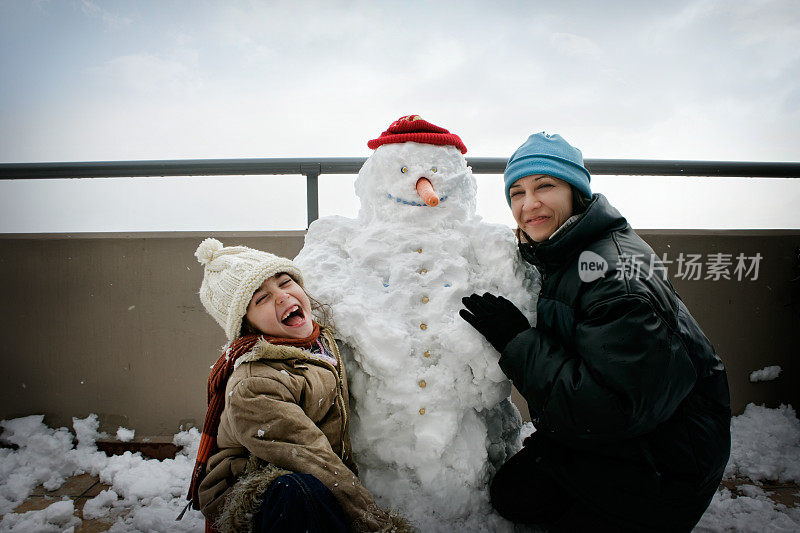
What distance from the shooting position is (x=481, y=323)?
53.3 inches

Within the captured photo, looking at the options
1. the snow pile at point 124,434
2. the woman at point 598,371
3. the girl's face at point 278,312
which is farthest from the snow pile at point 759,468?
the snow pile at point 124,434

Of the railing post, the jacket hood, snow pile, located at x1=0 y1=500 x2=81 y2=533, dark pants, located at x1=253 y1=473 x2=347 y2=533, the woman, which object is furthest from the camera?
the railing post

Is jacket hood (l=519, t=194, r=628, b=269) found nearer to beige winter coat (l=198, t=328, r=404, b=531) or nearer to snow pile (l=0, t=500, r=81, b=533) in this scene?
beige winter coat (l=198, t=328, r=404, b=531)

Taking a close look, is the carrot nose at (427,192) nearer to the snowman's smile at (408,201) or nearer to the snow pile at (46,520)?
the snowman's smile at (408,201)

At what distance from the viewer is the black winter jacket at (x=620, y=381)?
112 cm

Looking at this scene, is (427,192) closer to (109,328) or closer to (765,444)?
(109,328)

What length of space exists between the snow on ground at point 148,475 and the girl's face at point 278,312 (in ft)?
3.06

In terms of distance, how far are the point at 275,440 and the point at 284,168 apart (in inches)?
58.6

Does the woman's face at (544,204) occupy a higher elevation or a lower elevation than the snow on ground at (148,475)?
higher

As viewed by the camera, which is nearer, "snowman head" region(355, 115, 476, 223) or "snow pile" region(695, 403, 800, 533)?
"snowman head" region(355, 115, 476, 223)

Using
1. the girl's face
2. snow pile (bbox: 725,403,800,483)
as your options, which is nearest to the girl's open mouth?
the girl's face

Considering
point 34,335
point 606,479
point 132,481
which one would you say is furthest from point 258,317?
point 34,335

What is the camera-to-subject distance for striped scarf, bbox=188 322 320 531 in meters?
1.31

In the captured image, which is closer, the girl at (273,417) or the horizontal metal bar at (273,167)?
the girl at (273,417)
